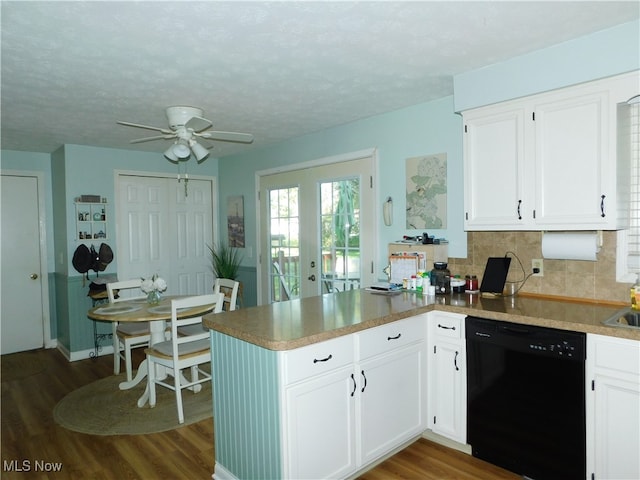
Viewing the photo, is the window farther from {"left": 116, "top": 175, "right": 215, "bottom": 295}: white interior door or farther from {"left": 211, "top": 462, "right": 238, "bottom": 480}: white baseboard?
{"left": 116, "top": 175, "right": 215, "bottom": 295}: white interior door

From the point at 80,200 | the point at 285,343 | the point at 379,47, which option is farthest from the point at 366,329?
the point at 80,200

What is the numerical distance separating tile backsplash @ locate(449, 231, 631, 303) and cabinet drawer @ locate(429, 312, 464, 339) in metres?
0.63

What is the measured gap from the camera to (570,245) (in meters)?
2.47

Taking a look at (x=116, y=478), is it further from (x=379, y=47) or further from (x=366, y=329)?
(x=379, y=47)

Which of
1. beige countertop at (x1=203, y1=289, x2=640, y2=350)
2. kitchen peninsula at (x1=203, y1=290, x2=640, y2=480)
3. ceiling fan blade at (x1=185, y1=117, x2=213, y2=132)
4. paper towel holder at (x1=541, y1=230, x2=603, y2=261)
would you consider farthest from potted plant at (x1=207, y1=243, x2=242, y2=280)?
paper towel holder at (x1=541, y1=230, x2=603, y2=261)

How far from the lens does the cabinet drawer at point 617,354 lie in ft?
6.25

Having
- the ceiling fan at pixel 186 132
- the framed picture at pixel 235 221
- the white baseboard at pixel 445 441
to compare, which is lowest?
the white baseboard at pixel 445 441

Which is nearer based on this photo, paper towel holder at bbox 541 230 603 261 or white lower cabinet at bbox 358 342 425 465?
white lower cabinet at bbox 358 342 425 465

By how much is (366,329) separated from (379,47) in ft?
5.04

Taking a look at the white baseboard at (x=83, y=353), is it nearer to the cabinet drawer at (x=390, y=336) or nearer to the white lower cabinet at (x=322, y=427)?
the white lower cabinet at (x=322, y=427)

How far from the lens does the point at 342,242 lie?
4.09 metres

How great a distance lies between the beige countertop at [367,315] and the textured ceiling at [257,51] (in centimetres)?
146

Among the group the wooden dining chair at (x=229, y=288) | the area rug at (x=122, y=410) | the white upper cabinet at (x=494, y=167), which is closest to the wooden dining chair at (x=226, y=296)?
the wooden dining chair at (x=229, y=288)

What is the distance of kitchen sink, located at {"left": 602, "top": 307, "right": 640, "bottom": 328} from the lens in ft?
6.84
